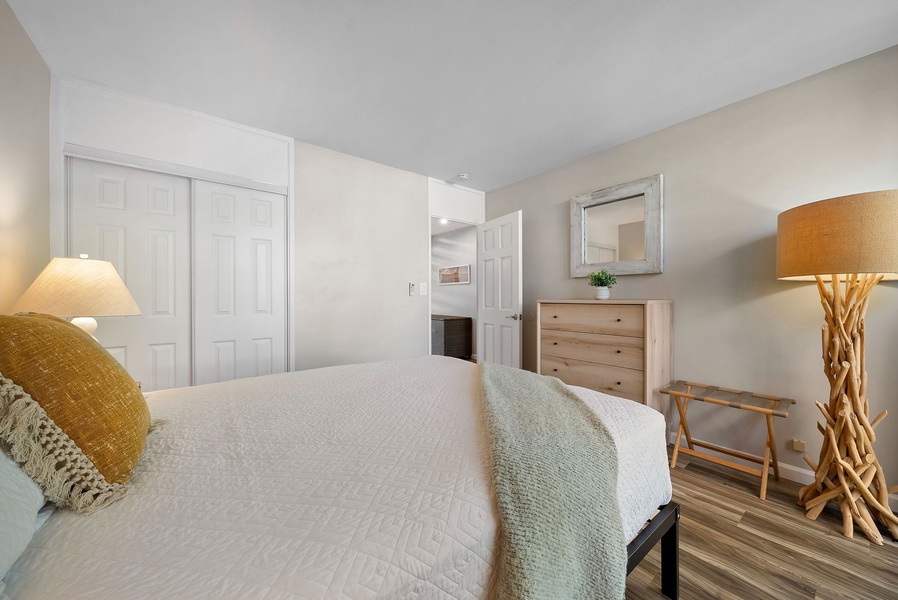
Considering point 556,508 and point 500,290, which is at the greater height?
point 500,290

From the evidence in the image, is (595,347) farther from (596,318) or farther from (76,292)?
(76,292)

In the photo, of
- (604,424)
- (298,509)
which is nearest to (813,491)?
(604,424)

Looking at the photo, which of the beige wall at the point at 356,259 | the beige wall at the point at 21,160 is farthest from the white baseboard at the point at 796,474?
the beige wall at the point at 21,160

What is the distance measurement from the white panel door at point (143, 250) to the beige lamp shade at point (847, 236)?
369 cm

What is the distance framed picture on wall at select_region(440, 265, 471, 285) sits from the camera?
5.75 metres

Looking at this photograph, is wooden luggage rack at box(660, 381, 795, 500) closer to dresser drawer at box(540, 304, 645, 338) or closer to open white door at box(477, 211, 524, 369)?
dresser drawer at box(540, 304, 645, 338)

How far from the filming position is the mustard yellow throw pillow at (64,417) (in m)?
0.64

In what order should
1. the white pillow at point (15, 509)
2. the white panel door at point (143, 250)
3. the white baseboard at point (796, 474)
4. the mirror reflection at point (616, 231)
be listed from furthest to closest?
the mirror reflection at point (616, 231) → the white panel door at point (143, 250) → the white baseboard at point (796, 474) → the white pillow at point (15, 509)

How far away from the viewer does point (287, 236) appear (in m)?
2.84

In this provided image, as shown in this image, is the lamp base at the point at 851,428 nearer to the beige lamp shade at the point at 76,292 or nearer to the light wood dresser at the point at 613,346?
the light wood dresser at the point at 613,346

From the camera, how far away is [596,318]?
8.44 feet

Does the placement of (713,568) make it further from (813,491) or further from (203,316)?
(203,316)

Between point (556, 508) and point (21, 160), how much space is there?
108 inches

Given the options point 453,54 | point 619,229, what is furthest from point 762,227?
point 453,54
